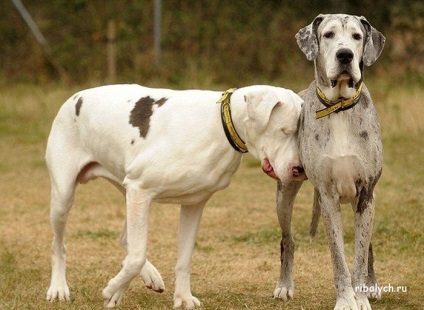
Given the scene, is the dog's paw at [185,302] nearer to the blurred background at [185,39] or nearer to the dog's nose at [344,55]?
the dog's nose at [344,55]

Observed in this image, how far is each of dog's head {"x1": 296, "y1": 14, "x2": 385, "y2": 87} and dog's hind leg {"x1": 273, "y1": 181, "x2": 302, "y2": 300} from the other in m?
0.94

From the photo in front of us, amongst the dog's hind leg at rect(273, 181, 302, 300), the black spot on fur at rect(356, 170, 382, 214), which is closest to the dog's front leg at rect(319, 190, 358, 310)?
the black spot on fur at rect(356, 170, 382, 214)

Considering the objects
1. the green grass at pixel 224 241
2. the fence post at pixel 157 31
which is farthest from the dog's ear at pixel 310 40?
the fence post at pixel 157 31

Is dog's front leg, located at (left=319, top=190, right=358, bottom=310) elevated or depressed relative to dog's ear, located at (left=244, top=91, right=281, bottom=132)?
depressed

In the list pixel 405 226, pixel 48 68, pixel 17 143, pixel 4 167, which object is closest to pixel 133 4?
pixel 48 68

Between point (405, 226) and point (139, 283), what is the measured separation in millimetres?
2664

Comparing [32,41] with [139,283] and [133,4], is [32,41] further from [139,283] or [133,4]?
[139,283]

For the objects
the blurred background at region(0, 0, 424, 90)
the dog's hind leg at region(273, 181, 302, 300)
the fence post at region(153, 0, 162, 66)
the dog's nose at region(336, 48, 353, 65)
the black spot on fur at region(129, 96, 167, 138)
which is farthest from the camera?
the blurred background at region(0, 0, 424, 90)

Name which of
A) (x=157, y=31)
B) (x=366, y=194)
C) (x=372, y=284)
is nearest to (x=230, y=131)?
(x=366, y=194)

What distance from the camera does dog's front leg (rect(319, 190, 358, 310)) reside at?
21.4ft

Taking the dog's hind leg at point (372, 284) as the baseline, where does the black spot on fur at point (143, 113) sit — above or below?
above

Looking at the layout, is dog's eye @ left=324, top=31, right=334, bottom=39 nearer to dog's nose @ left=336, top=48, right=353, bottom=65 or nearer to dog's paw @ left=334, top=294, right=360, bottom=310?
dog's nose @ left=336, top=48, right=353, bottom=65

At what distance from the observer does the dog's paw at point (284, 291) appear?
24.2 feet

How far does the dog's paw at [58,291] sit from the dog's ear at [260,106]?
187 centimetres
